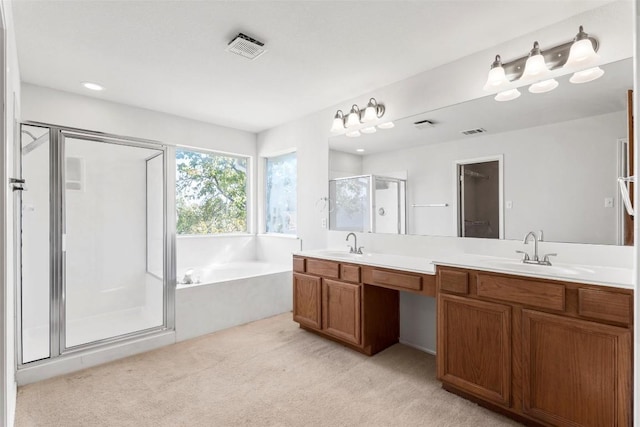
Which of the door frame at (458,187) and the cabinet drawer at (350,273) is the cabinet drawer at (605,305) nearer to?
the door frame at (458,187)

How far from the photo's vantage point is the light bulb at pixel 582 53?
6.01ft

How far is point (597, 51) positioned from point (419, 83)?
3.88ft

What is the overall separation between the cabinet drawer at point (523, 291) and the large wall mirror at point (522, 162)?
1.91 ft

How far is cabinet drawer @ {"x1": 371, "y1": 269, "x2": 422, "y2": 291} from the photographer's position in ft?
7.66

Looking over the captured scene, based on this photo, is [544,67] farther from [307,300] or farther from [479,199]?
[307,300]

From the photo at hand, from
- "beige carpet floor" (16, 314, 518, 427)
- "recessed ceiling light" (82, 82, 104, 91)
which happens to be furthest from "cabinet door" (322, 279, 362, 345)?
"recessed ceiling light" (82, 82, 104, 91)

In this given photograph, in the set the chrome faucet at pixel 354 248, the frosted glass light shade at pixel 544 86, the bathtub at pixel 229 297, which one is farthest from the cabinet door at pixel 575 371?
the bathtub at pixel 229 297

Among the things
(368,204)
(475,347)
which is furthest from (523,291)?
(368,204)

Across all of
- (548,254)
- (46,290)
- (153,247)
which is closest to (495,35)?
(548,254)

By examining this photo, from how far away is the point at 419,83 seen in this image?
9.04 feet

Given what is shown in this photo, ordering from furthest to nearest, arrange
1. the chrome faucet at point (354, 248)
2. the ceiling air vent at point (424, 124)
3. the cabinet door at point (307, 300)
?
the chrome faucet at point (354, 248), the cabinet door at point (307, 300), the ceiling air vent at point (424, 124)

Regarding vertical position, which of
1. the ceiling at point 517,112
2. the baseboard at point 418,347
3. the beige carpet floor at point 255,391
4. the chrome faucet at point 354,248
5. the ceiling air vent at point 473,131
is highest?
the ceiling at point 517,112

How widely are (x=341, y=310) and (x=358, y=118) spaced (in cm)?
185

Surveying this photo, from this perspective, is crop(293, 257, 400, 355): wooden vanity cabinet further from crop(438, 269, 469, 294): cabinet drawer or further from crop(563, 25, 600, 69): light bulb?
crop(563, 25, 600, 69): light bulb
